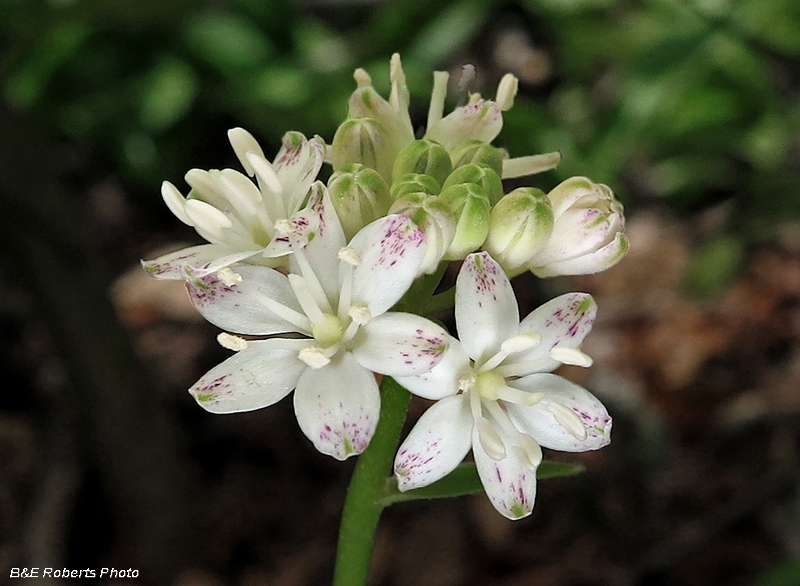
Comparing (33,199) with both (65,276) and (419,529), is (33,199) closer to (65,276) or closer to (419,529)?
(65,276)

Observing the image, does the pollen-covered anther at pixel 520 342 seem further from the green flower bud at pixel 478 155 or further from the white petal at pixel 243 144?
the white petal at pixel 243 144

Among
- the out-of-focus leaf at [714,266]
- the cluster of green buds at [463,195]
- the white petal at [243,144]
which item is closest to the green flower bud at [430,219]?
the cluster of green buds at [463,195]

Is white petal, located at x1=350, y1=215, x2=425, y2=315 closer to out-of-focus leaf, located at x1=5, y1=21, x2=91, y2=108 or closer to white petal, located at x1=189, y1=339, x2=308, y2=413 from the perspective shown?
white petal, located at x1=189, y1=339, x2=308, y2=413

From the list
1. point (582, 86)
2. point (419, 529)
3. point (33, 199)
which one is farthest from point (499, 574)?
point (582, 86)

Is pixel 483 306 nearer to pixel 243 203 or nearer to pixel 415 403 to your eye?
pixel 243 203

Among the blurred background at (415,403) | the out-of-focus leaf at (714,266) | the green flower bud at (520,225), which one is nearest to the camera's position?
the green flower bud at (520,225)

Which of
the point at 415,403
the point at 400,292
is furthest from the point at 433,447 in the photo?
the point at 415,403
